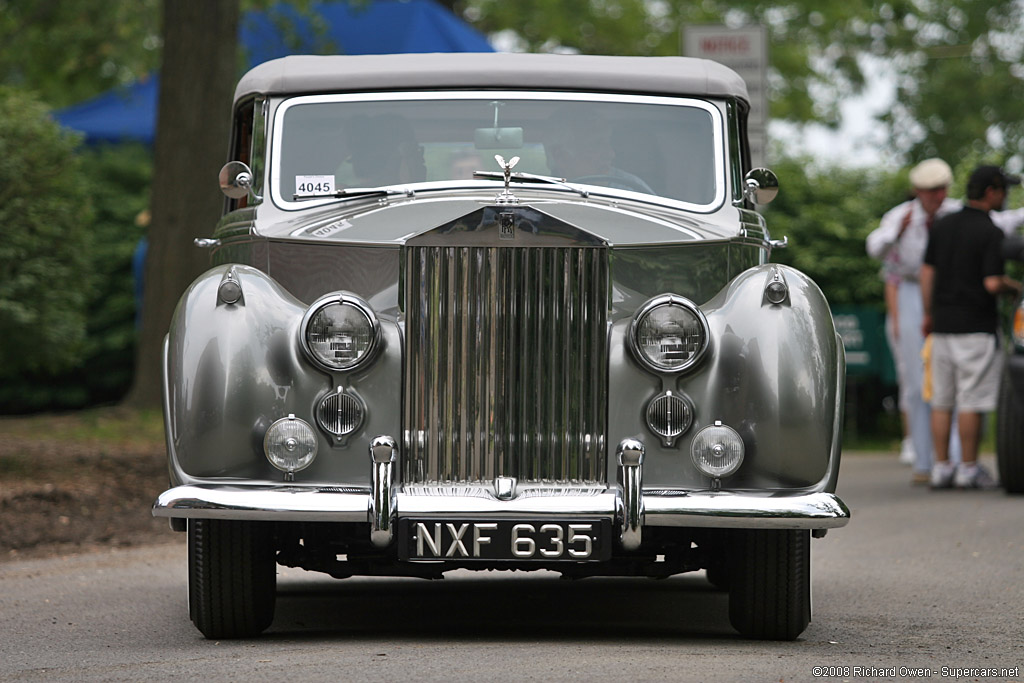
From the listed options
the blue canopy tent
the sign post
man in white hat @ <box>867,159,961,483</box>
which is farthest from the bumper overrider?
the blue canopy tent

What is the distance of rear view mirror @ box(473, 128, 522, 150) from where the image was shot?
6066 mm

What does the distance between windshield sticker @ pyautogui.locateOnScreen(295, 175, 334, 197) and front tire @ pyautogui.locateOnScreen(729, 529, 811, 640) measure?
211 centimetres

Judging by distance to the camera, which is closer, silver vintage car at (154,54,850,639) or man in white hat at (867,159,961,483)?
silver vintage car at (154,54,850,639)

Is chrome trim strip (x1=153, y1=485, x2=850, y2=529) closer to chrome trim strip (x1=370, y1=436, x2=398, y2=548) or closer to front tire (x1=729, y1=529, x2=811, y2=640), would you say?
chrome trim strip (x1=370, y1=436, x2=398, y2=548)

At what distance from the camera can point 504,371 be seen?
5031 mm

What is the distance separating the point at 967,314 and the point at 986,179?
0.92m

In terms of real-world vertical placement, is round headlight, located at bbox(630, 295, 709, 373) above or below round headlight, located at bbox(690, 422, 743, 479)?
above

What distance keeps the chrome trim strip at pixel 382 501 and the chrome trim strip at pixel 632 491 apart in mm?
712

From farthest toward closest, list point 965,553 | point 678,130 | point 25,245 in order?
point 25,245 → point 965,553 → point 678,130

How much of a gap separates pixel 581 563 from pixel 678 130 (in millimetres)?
2053

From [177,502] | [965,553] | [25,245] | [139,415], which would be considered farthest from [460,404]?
[139,415]

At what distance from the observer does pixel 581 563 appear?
192 inches

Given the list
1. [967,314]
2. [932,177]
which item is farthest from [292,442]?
[932,177]

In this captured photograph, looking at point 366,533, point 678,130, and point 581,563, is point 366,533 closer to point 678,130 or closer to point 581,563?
point 581,563
